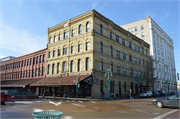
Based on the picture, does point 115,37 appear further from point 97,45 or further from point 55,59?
point 55,59

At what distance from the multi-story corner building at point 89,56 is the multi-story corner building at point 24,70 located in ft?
13.5

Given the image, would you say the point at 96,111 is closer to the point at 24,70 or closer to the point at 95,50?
the point at 95,50

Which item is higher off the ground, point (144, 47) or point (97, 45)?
point (144, 47)

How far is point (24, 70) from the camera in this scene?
151 ft

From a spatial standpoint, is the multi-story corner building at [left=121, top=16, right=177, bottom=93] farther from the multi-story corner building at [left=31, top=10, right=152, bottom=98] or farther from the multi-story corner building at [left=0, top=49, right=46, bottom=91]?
the multi-story corner building at [left=0, top=49, right=46, bottom=91]

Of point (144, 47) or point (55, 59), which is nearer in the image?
point (55, 59)

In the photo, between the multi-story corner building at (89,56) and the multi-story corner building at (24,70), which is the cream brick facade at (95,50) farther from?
the multi-story corner building at (24,70)

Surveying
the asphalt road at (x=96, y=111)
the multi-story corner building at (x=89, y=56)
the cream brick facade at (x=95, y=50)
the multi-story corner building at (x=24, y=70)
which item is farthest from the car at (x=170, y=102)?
the multi-story corner building at (x=24, y=70)

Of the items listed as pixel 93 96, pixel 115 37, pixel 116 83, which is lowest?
A: pixel 93 96

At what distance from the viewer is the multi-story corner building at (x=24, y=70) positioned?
129 feet

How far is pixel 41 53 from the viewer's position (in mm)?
40531

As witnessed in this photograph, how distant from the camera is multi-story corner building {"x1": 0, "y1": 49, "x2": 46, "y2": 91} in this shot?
129 ft

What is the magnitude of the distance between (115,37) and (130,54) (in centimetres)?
812

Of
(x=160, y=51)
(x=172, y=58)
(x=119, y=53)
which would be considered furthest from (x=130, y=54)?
(x=172, y=58)
